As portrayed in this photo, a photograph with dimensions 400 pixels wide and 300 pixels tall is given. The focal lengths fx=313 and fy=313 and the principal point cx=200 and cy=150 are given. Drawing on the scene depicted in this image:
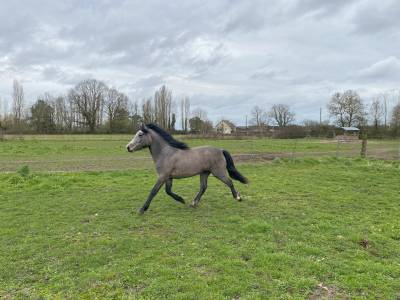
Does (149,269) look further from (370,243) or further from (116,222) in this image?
(370,243)

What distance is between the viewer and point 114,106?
71500 mm

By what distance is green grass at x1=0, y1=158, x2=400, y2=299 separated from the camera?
12.2ft

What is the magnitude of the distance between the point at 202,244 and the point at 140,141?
125 inches

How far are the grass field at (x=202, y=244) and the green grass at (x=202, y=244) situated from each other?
2 centimetres

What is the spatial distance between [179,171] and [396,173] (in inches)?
441

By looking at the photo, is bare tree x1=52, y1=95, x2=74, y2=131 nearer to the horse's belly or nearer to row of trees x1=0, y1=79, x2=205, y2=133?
row of trees x1=0, y1=79, x2=205, y2=133

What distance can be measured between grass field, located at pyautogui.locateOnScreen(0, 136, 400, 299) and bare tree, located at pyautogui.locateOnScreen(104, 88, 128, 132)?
59159 millimetres

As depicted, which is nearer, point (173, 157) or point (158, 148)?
point (173, 157)

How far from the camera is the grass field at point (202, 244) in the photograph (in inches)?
146

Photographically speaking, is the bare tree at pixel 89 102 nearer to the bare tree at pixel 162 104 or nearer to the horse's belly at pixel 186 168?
the bare tree at pixel 162 104

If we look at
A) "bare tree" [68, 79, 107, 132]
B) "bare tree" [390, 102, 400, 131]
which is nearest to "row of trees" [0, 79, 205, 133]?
"bare tree" [68, 79, 107, 132]

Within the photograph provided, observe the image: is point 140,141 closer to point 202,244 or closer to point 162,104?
point 202,244

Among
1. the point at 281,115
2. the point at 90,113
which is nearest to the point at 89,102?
the point at 90,113

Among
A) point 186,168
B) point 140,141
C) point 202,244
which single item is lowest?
point 202,244
